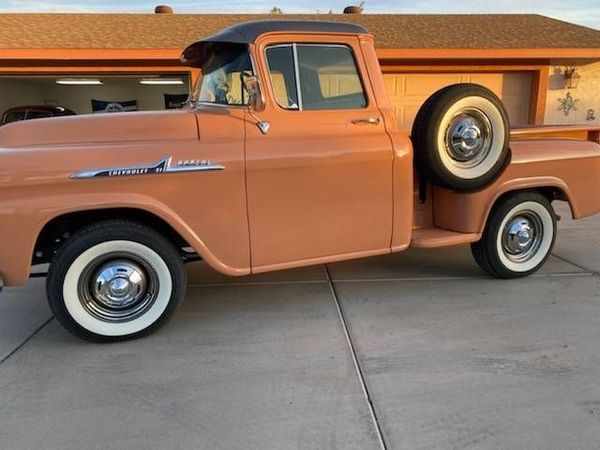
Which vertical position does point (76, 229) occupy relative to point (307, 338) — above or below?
above

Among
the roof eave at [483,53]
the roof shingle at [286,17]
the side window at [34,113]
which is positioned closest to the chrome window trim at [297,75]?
the roof eave at [483,53]

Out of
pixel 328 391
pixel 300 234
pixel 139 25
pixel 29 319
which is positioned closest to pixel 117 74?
pixel 139 25

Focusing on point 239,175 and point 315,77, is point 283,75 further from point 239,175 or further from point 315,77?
point 239,175

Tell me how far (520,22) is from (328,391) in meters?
12.6

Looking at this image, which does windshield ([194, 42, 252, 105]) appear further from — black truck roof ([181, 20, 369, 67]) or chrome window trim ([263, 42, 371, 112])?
chrome window trim ([263, 42, 371, 112])

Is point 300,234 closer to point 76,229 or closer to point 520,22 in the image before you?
point 76,229

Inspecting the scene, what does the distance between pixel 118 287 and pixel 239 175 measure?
45.7 inches

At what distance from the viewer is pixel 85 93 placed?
60.1 ft

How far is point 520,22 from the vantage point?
41.3 ft

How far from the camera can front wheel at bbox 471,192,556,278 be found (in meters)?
4.57

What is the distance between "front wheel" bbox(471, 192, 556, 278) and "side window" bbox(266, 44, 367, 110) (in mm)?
1710

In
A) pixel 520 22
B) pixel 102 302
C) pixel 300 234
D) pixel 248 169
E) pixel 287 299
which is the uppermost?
pixel 520 22

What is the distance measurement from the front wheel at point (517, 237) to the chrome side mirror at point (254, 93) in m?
2.37

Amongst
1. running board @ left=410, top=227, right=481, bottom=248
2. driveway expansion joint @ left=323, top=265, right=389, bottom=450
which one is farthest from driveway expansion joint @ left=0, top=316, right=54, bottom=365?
running board @ left=410, top=227, right=481, bottom=248
